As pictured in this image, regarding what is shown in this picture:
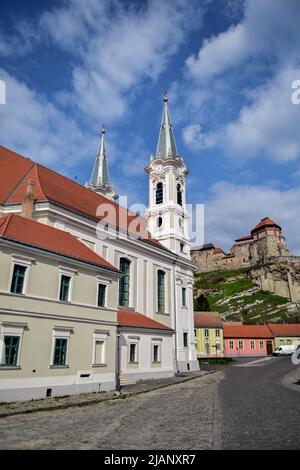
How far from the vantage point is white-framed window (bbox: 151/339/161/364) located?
26.5m

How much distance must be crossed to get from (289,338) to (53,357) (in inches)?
2504

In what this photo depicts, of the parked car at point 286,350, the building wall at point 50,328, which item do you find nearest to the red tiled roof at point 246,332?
the parked car at point 286,350

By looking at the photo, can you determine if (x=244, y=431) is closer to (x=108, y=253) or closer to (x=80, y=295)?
(x=80, y=295)

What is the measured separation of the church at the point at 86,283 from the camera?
619 inches

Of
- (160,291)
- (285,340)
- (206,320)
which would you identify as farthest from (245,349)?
(160,291)

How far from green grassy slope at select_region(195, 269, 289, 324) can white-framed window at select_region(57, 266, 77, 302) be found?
74.6 metres

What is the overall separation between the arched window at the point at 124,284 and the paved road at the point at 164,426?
42.4 ft

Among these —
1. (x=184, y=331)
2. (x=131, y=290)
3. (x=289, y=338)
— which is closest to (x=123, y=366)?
(x=131, y=290)

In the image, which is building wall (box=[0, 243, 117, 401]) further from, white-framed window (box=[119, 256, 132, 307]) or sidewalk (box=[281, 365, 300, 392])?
sidewalk (box=[281, 365, 300, 392])

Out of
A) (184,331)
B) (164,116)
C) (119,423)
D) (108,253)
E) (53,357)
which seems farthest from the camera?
(164,116)

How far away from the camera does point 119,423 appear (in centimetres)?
1048

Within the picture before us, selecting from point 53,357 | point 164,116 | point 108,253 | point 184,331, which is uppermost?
point 164,116

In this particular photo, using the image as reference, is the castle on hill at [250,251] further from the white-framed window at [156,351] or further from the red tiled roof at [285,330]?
the white-framed window at [156,351]

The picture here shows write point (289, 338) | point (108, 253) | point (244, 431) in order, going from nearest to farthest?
1. point (244, 431)
2. point (108, 253)
3. point (289, 338)
